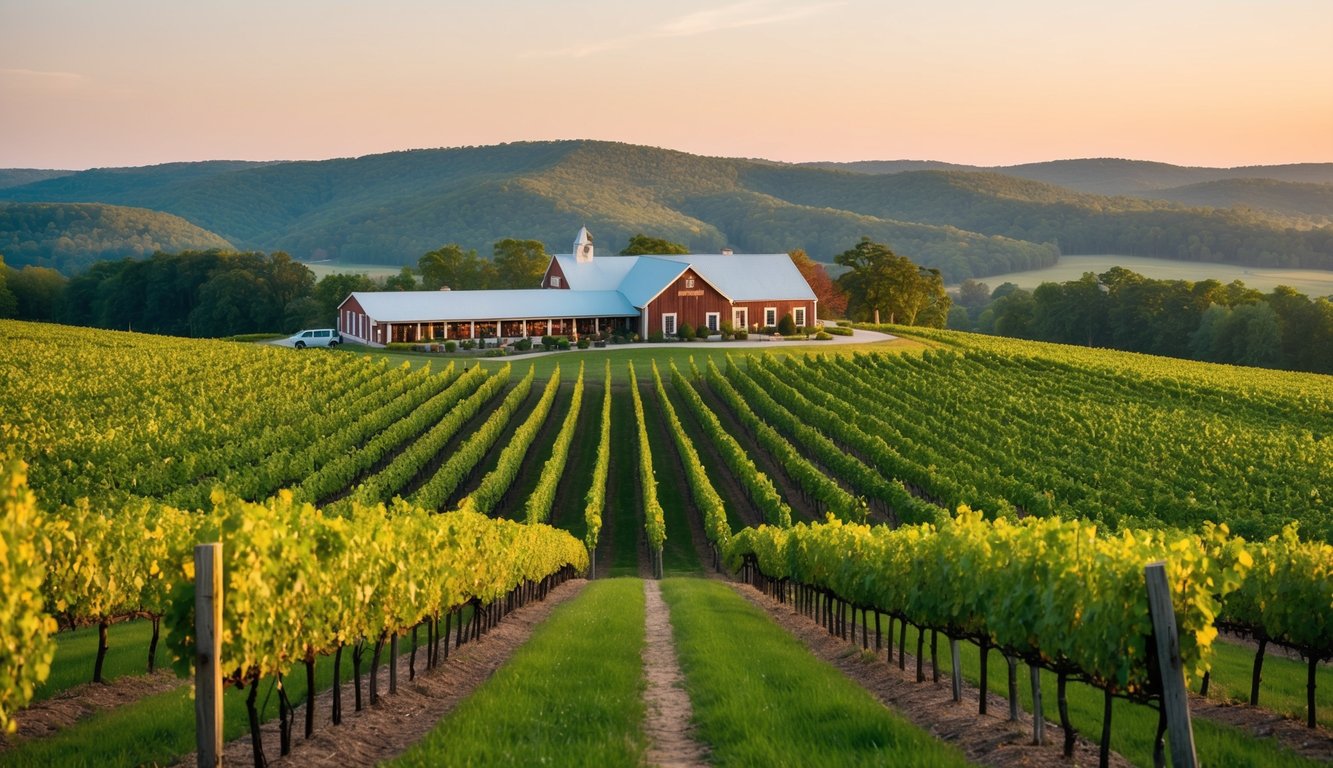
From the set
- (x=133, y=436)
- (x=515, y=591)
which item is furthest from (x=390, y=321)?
(x=515, y=591)

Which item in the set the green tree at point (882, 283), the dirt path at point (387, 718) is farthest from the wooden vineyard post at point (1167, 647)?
the green tree at point (882, 283)

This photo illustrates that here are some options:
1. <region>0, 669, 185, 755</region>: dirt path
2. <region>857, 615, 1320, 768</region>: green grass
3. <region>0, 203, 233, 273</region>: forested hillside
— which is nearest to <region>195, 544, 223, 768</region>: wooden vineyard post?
<region>0, 669, 185, 755</region>: dirt path

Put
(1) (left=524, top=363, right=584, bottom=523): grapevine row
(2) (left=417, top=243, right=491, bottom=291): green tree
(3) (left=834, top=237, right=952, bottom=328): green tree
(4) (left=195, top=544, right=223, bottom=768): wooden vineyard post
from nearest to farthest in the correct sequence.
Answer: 1. (4) (left=195, top=544, right=223, bottom=768): wooden vineyard post
2. (1) (left=524, top=363, right=584, bottom=523): grapevine row
3. (3) (left=834, top=237, right=952, bottom=328): green tree
4. (2) (left=417, top=243, right=491, bottom=291): green tree

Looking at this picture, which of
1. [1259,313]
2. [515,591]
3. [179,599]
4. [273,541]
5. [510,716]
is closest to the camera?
[179,599]

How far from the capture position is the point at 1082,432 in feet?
139

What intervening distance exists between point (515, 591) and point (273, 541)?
1357 centimetres

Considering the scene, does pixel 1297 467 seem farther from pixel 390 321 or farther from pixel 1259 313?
pixel 1259 313

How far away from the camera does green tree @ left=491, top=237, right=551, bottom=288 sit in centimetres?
10700

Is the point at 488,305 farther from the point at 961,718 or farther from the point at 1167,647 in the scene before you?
the point at 1167,647

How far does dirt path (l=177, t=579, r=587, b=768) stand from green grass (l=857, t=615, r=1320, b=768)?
5804 mm

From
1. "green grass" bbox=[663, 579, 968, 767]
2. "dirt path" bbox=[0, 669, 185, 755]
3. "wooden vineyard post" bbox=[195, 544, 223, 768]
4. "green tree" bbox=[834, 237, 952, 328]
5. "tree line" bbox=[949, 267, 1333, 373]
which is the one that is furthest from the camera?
"green tree" bbox=[834, 237, 952, 328]

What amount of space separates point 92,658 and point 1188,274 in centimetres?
18318

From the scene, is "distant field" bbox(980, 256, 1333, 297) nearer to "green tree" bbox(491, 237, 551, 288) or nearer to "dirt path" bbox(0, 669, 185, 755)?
"green tree" bbox(491, 237, 551, 288)

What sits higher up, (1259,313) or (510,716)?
(1259,313)
